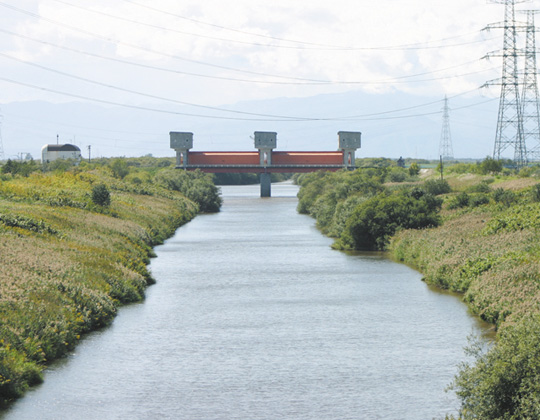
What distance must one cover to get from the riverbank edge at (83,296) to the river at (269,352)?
18.0 inches

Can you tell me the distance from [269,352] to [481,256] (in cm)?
1482

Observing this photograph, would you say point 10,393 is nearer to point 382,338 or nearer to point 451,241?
point 382,338

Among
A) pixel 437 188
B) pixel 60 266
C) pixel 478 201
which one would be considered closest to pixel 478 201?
pixel 478 201

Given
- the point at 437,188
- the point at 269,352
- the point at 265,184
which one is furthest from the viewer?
the point at 265,184

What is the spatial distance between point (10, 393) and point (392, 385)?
9.90 metres

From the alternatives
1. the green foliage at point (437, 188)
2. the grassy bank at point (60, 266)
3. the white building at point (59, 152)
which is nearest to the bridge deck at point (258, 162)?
the white building at point (59, 152)

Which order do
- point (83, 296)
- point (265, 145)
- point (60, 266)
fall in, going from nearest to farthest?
point (83, 296), point (60, 266), point (265, 145)

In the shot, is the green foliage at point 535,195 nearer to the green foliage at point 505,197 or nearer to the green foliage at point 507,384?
the green foliage at point 505,197

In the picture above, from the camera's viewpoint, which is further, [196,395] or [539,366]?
[196,395]

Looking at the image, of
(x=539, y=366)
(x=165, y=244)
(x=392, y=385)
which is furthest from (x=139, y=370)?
(x=165, y=244)

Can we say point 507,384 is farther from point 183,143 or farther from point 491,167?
point 183,143

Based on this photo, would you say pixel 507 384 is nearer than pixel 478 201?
Yes

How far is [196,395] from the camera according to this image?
20500 mm

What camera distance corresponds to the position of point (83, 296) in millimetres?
28047
